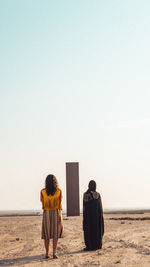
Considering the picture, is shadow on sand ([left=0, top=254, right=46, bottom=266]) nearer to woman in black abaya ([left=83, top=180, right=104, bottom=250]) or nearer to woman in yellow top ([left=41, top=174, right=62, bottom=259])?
woman in yellow top ([left=41, top=174, right=62, bottom=259])

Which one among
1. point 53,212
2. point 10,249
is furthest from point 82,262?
point 10,249

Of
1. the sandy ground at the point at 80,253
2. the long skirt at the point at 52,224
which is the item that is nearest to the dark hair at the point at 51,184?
the long skirt at the point at 52,224

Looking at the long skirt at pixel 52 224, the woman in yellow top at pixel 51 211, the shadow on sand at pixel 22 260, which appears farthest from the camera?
the long skirt at pixel 52 224

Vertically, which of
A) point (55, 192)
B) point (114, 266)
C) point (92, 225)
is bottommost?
point (114, 266)

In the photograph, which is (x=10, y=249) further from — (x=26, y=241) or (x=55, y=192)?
(x=55, y=192)

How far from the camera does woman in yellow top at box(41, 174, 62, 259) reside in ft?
35.9

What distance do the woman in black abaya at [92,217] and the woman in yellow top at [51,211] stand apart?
193cm

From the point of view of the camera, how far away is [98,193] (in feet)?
42.9

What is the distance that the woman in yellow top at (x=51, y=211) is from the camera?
35.9ft

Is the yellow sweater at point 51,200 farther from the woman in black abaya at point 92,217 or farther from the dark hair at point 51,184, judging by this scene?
the woman in black abaya at point 92,217

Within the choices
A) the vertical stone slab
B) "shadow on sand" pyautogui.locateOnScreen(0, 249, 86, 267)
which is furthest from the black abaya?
the vertical stone slab

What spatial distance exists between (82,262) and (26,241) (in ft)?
20.0

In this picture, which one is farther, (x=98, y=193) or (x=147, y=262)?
(x=98, y=193)

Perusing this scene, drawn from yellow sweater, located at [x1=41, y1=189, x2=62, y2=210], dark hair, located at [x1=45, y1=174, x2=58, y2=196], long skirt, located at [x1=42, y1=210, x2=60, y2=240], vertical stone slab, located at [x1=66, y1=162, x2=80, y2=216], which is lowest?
long skirt, located at [x1=42, y1=210, x2=60, y2=240]
